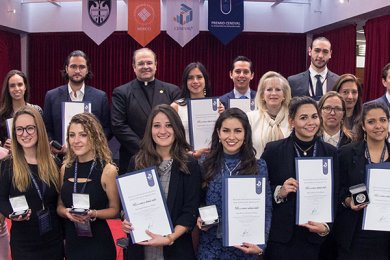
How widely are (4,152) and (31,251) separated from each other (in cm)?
99

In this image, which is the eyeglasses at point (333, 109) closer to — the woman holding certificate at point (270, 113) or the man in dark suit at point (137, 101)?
the woman holding certificate at point (270, 113)

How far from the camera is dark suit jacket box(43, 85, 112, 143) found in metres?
4.25

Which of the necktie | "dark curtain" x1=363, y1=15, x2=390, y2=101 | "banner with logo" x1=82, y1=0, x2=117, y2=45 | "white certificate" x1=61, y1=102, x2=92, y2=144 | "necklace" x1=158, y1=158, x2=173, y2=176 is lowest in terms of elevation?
"necklace" x1=158, y1=158, x2=173, y2=176

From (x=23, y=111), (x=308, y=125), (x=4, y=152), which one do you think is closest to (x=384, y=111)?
(x=308, y=125)

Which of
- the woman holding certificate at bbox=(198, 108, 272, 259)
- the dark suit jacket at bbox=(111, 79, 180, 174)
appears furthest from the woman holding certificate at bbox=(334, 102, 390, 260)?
the dark suit jacket at bbox=(111, 79, 180, 174)

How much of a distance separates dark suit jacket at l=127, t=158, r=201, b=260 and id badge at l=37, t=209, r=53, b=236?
546 mm

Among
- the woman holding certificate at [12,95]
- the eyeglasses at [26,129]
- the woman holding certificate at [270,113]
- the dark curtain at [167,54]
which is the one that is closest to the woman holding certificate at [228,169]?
the woman holding certificate at [270,113]

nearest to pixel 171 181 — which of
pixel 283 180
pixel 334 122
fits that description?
pixel 283 180

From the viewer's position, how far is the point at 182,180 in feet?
9.08

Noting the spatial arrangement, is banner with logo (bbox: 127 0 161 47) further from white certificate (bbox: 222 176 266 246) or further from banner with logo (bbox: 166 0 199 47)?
white certificate (bbox: 222 176 266 246)

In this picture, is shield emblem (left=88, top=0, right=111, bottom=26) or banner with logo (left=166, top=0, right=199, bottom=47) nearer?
shield emblem (left=88, top=0, right=111, bottom=26)

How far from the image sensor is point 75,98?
4.32 meters

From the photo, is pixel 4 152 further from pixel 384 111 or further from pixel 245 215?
pixel 384 111

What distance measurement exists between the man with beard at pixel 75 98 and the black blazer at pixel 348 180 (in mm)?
2209
